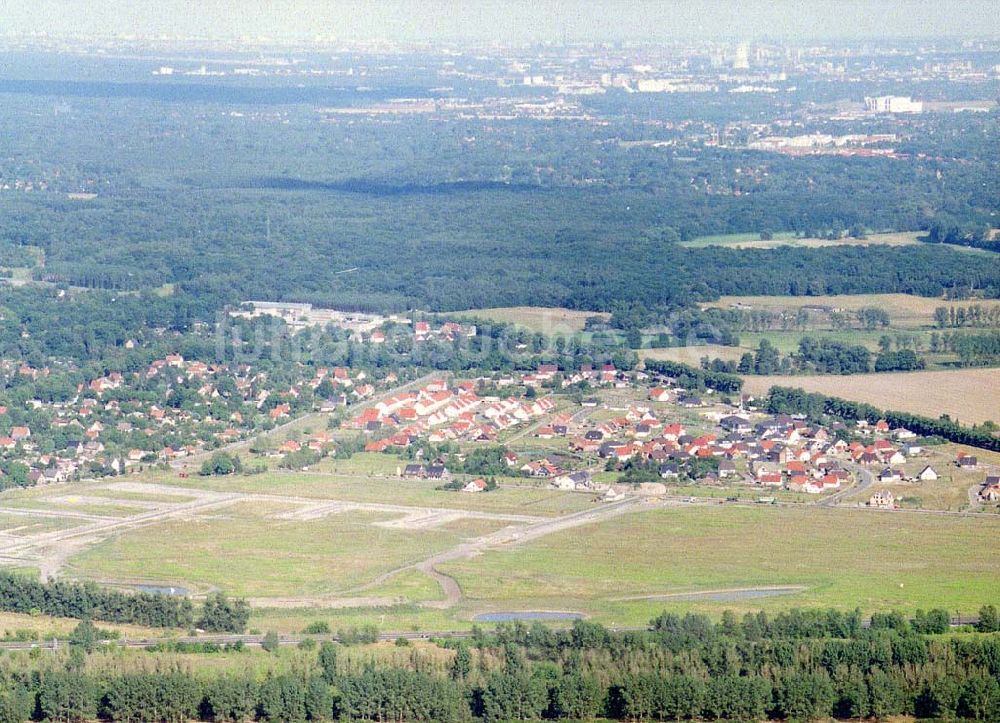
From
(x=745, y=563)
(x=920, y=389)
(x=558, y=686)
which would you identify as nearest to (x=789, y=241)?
(x=920, y=389)

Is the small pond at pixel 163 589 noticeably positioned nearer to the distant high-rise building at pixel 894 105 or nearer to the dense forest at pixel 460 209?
the dense forest at pixel 460 209

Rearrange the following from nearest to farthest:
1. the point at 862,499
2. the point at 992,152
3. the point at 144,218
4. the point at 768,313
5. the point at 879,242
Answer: the point at 862,499 → the point at 768,313 → the point at 879,242 → the point at 144,218 → the point at 992,152

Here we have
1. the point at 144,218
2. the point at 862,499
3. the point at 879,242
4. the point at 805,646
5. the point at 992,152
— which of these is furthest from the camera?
the point at 992,152

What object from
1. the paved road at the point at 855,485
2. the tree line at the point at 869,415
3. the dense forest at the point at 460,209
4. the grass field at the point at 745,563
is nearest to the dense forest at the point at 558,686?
the grass field at the point at 745,563

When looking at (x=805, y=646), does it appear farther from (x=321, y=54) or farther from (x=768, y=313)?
(x=321, y=54)

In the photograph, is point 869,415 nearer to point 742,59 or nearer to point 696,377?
point 696,377

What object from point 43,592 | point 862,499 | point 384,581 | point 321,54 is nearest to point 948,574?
point 862,499
